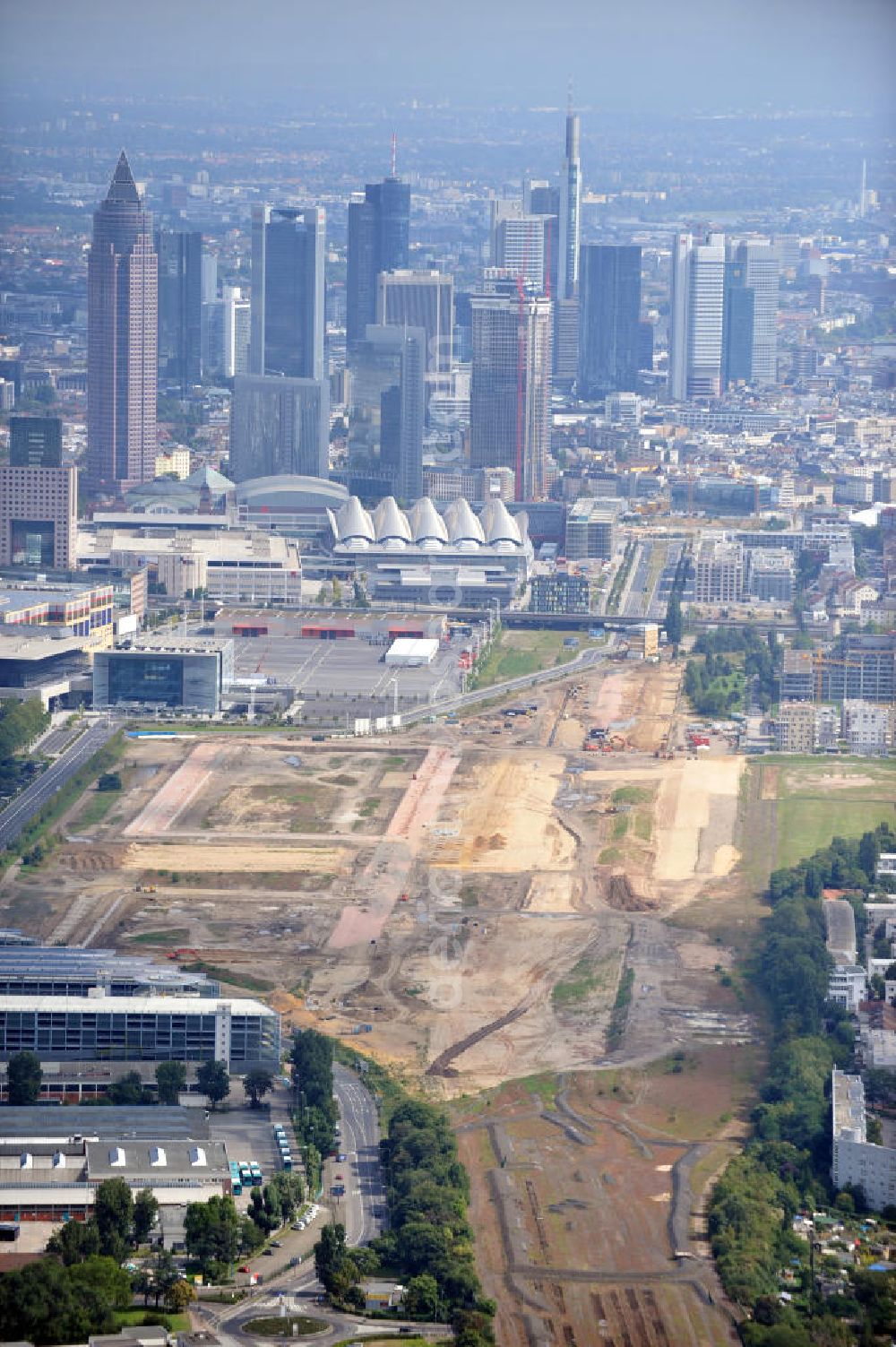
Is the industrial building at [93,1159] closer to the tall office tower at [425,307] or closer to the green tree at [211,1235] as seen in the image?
the green tree at [211,1235]

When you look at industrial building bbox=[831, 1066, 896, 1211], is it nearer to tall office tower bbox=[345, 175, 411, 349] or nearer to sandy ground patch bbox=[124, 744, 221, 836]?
sandy ground patch bbox=[124, 744, 221, 836]

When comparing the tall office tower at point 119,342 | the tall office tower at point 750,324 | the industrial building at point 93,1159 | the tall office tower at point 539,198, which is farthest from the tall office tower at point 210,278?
the industrial building at point 93,1159

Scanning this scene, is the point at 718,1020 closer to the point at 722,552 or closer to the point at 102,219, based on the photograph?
the point at 722,552

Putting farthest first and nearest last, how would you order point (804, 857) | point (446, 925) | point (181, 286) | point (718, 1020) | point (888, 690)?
point (181, 286) → point (888, 690) → point (804, 857) → point (446, 925) → point (718, 1020)

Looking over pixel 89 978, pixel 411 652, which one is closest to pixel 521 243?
pixel 411 652

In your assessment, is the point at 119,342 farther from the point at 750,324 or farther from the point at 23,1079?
the point at 23,1079

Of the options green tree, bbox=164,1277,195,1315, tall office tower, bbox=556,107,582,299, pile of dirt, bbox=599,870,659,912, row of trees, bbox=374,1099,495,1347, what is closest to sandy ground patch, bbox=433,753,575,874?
pile of dirt, bbox=599,870,659,912

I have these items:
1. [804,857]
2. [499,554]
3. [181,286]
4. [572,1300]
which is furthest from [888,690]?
[181,286]

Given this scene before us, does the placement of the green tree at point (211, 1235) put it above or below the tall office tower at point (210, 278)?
below
